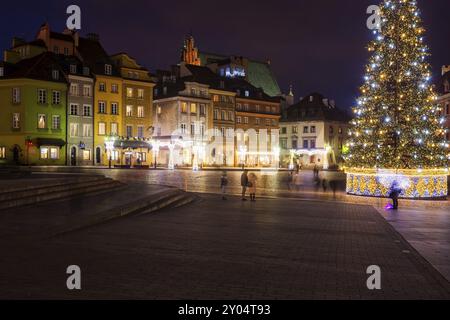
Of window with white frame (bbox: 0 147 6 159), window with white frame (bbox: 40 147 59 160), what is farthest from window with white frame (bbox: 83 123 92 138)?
window with white frame (bbox: 0 147 6 159)

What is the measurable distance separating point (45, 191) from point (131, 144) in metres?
53.0

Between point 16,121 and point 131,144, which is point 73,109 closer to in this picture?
point 16,121

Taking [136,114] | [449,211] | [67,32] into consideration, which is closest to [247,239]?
[449,211]

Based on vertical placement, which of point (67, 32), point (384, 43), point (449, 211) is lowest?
point (449, 211)

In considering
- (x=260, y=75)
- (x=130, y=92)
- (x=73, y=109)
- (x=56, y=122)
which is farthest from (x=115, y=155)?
(x=260, y=75)

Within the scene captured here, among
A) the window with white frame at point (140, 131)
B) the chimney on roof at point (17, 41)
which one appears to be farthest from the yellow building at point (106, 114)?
the chimney on roof at point (17, 41)

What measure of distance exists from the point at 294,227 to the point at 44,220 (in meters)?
6.79

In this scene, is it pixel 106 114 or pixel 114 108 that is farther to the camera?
pixel 114 108

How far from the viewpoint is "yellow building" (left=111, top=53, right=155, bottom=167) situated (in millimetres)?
70000

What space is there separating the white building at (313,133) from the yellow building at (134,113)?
30184 millimetres

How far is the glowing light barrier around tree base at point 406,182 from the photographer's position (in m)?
26.8

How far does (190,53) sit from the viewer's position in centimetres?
10256

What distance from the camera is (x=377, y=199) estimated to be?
1025 inches
